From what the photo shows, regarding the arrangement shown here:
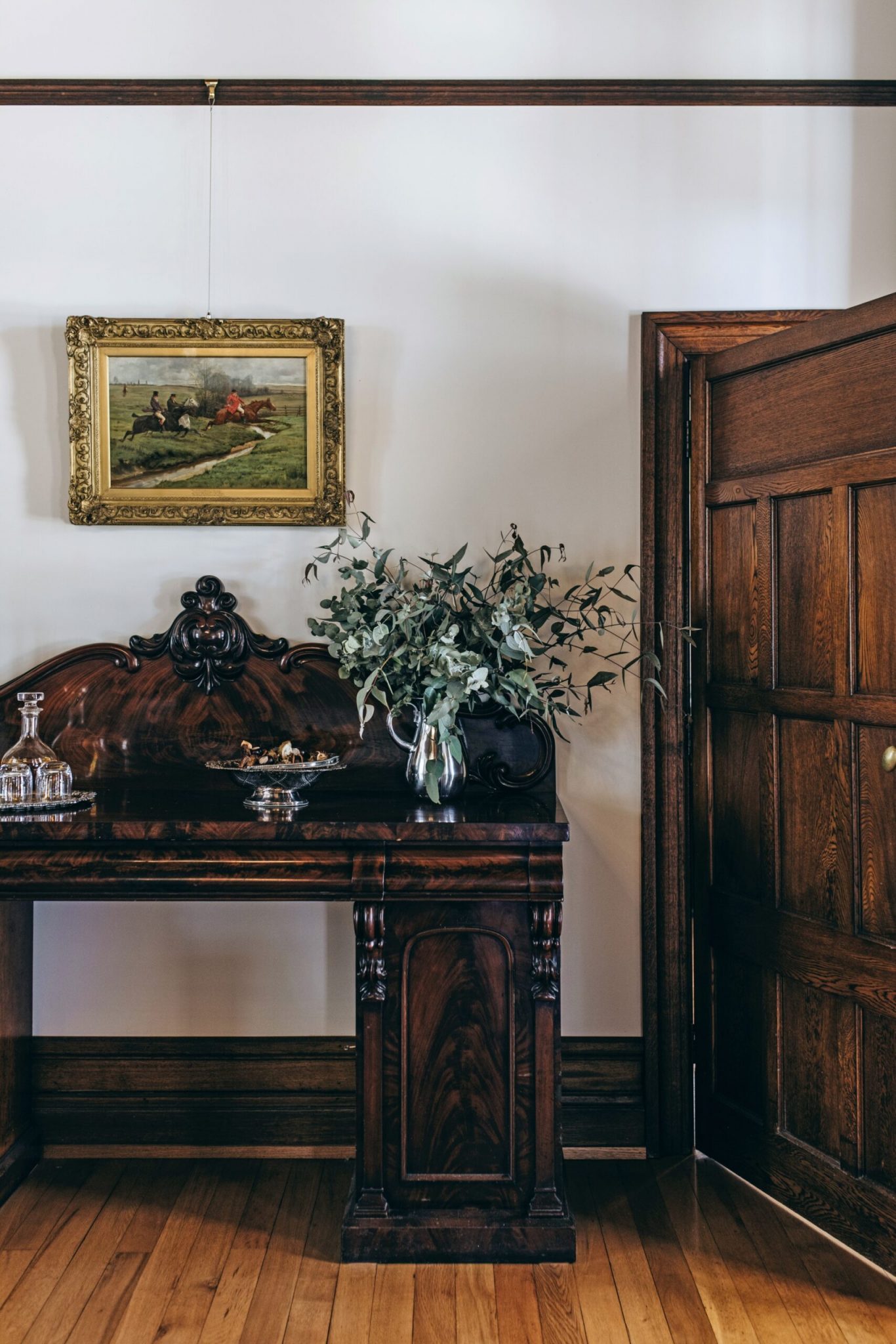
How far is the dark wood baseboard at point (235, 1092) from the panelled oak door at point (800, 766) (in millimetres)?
270

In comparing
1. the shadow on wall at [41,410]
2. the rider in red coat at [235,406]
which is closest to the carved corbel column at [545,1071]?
the rider in red coat at [235,406]

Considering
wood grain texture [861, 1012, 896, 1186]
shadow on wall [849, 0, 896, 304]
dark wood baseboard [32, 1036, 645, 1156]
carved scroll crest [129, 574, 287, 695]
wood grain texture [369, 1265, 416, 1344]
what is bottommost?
wood grain texture [369, 1265, 416, 1344]

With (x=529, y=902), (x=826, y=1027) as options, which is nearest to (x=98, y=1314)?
(x=529, y=902)

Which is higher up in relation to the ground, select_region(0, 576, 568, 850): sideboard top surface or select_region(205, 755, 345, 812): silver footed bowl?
select_region(0, 576, 568, 850): sideboard top surface

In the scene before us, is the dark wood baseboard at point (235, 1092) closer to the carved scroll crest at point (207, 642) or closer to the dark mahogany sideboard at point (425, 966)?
the dark mahogany sideboard at point (425, 966)

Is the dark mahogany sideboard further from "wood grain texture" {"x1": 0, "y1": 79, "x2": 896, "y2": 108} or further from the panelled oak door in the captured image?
"wood grain texture" {"x1": 0, "y1": 79, "x2": 896, "y2": 108}

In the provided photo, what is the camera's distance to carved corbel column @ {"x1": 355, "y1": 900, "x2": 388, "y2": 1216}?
247cm

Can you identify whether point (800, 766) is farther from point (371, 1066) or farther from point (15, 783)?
point (15, 783)

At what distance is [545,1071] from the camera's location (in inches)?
97.7

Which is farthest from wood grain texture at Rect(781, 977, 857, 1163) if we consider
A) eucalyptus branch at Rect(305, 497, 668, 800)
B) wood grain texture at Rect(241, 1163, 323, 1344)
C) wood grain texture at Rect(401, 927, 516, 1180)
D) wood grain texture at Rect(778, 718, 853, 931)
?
wood grain texture at Rect(241, 1163, 323, 1344)

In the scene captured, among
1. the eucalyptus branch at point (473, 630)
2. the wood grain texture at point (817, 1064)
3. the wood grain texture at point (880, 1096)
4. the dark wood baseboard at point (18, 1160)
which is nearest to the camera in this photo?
the wood grain texture at point (880, 1096)

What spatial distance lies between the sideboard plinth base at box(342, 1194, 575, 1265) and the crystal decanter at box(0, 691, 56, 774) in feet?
4.47

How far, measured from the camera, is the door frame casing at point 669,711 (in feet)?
9.89

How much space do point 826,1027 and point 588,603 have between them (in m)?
1.24
